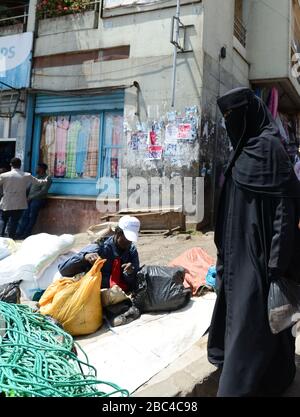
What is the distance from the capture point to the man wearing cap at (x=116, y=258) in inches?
149

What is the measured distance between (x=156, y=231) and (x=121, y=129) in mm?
2527

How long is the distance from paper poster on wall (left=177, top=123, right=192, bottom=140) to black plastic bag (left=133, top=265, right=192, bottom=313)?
4511mm

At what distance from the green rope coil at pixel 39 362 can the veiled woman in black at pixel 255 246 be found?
0.74m

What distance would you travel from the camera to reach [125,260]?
4023 millimetres

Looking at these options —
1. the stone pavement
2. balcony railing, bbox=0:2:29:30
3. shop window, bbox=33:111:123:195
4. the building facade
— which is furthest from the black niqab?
balcony railing, bbox=0:2:29:30

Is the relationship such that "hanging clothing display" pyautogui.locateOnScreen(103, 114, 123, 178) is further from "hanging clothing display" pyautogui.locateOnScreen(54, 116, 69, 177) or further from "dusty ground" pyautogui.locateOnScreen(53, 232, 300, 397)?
"dusty ground" pyautogui.locateOnScreen(53, 232, 300, 397)

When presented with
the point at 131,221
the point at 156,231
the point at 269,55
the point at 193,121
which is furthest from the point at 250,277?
the point at 269,55

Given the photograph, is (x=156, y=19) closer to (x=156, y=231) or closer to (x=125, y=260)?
(x=156, y=231)

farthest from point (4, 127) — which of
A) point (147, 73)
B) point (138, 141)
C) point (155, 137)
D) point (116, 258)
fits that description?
point (116, 258)

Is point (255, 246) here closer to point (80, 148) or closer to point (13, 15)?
point (80, 148)

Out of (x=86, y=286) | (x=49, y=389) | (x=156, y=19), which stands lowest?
(x=49, y=389)

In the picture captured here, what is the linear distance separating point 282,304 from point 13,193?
23.5 ft

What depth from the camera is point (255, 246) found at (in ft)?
7.98

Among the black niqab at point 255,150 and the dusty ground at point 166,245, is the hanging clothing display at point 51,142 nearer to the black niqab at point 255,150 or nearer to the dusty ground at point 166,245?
the dusty ground at point 166,245
